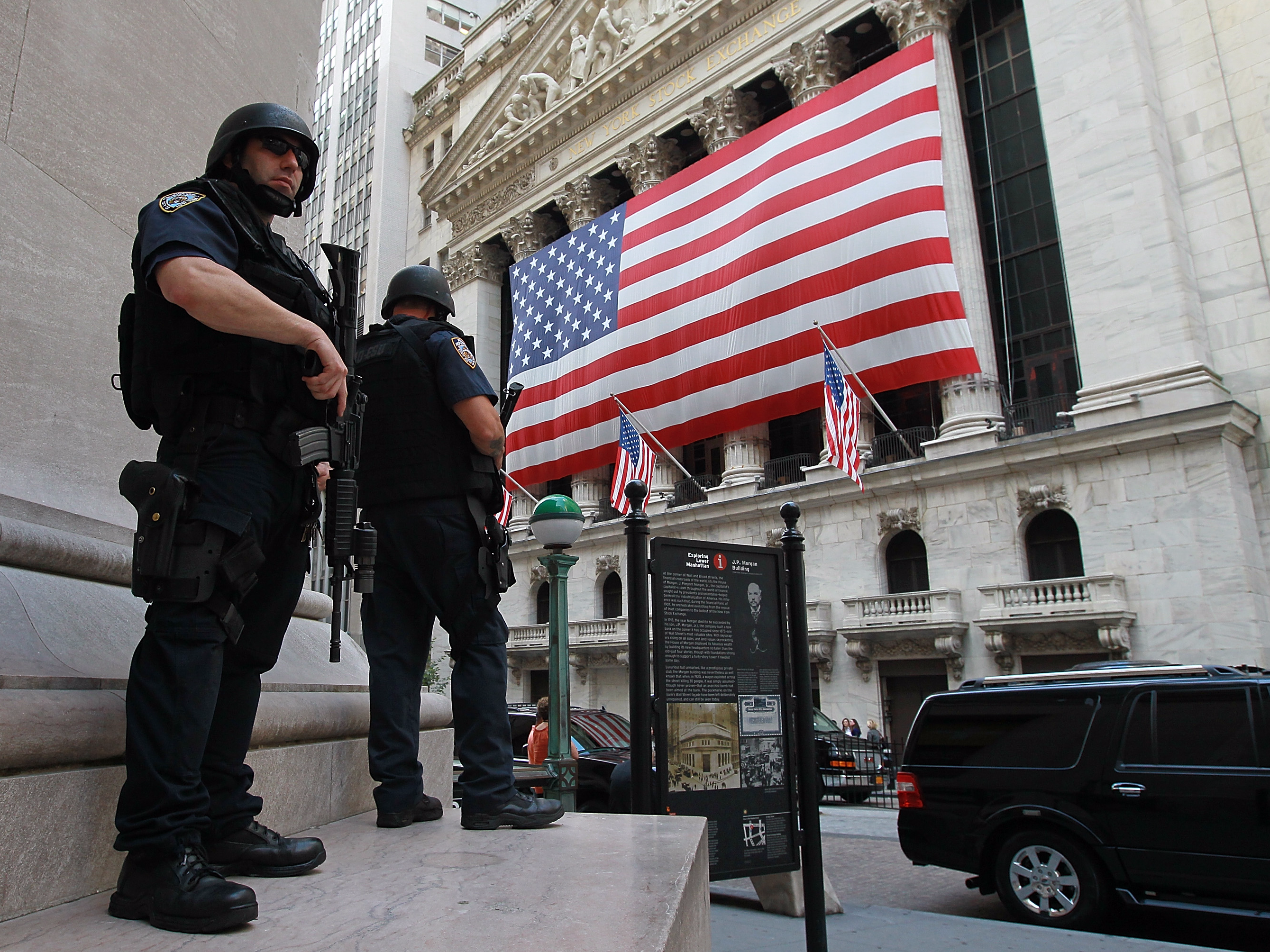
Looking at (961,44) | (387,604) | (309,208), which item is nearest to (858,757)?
(387,604)

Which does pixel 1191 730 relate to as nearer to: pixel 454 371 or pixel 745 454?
pixel 454 371

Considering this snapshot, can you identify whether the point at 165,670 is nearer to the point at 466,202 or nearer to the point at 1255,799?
the point at 1255,799

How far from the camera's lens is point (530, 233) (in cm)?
3572

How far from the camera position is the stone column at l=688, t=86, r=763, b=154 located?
28.1 meters

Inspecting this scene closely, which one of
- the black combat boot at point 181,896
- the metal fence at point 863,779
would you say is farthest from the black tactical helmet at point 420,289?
the metal fence at point 863,779

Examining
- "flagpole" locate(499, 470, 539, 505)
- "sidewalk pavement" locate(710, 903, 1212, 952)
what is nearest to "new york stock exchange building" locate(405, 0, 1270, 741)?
"flagpole" locate(499, 470, 539, 505)

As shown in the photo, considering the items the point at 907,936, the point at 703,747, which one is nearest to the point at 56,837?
the point at 703,747

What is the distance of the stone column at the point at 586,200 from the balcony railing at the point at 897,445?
14902mm

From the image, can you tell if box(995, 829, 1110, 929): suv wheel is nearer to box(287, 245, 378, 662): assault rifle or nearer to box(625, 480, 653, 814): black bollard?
box(625, 480, 653, 814): black bollard

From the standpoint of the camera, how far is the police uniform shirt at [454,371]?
3248 mm

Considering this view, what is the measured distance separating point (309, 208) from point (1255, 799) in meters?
59.6

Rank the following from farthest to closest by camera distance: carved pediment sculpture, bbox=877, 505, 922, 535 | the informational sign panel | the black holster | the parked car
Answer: carved pediment sculpture, bbox=877, 505, 922, 535 → the parked car → the informational sign panel → the black holster

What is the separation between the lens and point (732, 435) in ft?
84.8

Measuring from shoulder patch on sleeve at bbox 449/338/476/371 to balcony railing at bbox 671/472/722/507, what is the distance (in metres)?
23.7
